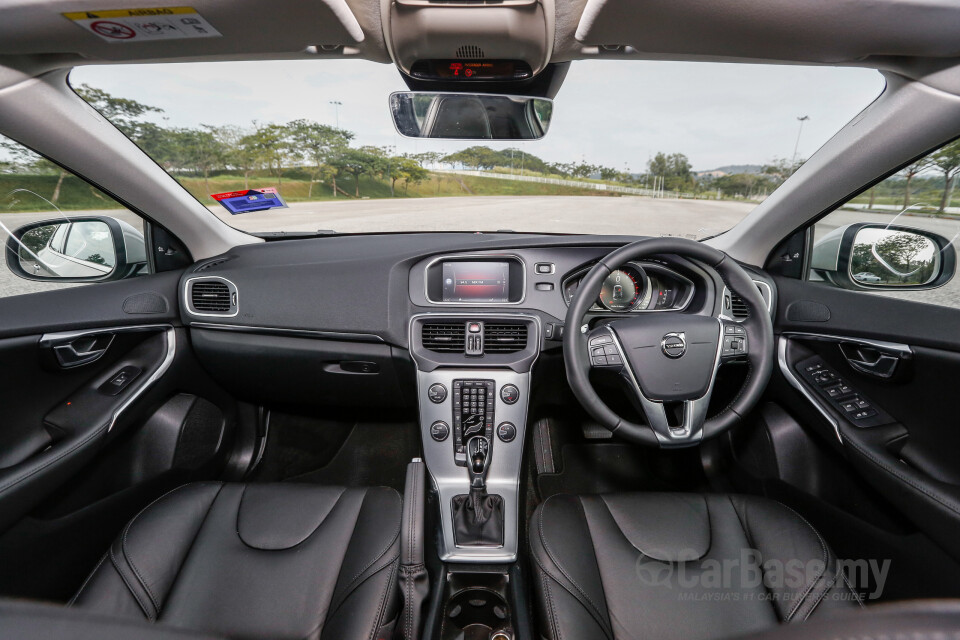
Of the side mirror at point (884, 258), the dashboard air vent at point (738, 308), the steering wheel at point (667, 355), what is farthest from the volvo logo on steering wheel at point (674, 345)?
the side mirror at point (884, 258)

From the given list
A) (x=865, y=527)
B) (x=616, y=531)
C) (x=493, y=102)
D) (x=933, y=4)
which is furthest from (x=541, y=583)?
(x=933, y=4)

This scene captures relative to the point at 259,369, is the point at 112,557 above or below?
below

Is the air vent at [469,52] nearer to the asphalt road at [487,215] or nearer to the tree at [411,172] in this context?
the tree at [411,172]

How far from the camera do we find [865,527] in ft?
5.55

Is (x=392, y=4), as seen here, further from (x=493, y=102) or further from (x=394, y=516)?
(x=394, y=516)

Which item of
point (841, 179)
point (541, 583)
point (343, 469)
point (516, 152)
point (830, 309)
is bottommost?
point (343, 469)

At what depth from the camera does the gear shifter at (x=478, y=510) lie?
6.41ft

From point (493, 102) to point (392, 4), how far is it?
616 millimetres

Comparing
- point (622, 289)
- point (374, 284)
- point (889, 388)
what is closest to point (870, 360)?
point (889, 388)

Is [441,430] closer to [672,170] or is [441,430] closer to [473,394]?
[473,394]

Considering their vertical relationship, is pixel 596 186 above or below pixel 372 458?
above

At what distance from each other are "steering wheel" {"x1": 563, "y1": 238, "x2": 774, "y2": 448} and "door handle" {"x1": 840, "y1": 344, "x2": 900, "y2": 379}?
436mm

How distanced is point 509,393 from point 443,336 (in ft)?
1.24

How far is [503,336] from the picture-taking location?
2111 millimetres
